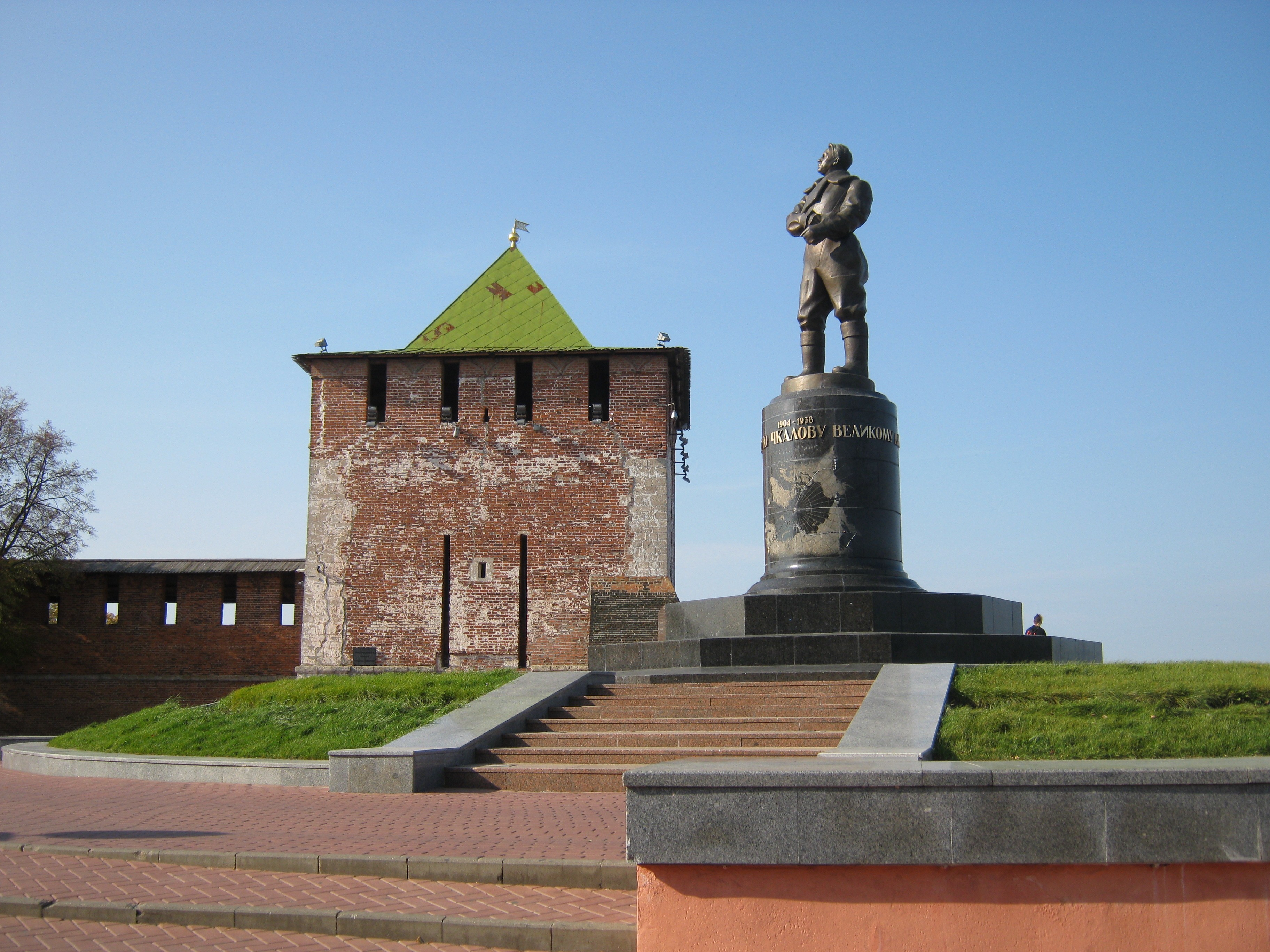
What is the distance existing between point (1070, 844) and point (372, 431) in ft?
66.4

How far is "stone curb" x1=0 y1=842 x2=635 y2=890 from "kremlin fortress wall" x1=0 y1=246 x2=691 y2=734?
46.7 ft

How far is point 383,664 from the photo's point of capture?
21.4m

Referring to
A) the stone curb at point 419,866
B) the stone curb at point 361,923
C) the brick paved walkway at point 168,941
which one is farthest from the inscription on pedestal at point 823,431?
the brick paved walkway at point 168,941

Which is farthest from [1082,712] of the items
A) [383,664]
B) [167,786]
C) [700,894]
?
[383,664]

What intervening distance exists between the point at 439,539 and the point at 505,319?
517 centimetres

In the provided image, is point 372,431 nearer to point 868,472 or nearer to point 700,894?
point 868,472

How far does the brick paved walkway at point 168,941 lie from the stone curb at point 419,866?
702mm

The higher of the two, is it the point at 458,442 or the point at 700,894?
the point at 458,442

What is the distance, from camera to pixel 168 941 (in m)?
4.39

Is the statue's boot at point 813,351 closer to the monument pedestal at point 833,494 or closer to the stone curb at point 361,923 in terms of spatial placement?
the monument pedestal at point 833,494

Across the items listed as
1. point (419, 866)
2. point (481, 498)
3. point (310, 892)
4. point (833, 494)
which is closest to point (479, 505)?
point (481, 498)

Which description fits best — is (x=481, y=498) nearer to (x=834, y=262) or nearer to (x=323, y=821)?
(x=834, y=262)

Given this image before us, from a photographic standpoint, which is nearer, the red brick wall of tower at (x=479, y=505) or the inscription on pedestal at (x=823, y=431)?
the inscription on pedestal at (x=823, y=431)

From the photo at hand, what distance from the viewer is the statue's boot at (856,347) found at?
473 inches
